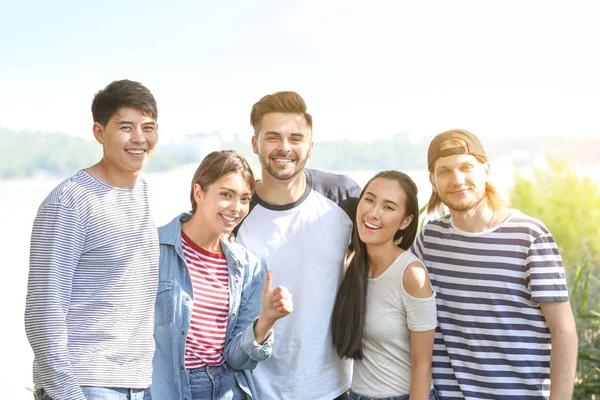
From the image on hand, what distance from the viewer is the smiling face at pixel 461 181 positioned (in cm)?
237

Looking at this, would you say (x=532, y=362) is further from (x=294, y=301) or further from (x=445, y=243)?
(x=294, y=301)

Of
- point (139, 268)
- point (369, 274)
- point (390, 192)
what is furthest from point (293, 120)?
point (139, 268)

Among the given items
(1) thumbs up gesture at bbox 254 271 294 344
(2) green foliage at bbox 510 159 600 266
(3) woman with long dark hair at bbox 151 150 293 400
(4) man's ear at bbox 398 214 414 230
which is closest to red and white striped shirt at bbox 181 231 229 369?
(3) woman with long dark hair at bbox 151 150 293 400

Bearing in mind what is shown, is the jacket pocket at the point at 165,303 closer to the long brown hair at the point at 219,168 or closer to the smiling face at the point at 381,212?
the long brown hair at the point at 219,168

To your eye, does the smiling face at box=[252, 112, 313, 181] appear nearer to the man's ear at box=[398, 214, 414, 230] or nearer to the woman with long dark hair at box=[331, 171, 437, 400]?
the woman with long dark hair at box=[331, 171, 437, 400]

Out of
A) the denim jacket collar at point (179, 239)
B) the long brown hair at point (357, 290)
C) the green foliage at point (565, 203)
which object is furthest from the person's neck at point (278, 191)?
the green foliage at point (565, 203)

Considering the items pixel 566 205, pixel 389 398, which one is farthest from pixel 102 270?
pixel 566 205

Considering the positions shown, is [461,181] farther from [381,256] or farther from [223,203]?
[223,203]

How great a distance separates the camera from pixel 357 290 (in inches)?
97.2

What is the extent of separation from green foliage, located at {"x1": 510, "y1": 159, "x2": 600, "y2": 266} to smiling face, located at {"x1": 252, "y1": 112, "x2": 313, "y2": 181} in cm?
568

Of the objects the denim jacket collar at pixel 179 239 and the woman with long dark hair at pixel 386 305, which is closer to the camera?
the denim jacket collar at pixel 179 239

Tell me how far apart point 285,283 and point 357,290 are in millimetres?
291

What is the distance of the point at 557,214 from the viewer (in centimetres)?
806

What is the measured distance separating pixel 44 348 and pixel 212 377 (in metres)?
0.58
